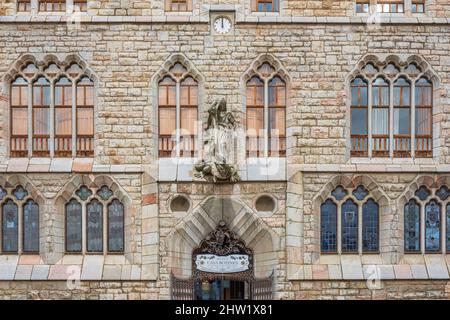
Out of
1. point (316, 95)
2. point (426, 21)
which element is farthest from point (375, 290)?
point (426, 21)

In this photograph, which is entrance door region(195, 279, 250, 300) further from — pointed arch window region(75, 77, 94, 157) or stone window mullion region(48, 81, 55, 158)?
stone window mullion region(48, 81, 55, 158)

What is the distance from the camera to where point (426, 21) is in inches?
751

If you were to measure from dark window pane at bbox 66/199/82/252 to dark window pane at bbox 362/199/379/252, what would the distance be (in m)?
6.22

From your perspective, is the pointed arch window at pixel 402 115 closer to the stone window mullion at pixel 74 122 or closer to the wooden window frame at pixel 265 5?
the wooden window frame at pixel 265 5

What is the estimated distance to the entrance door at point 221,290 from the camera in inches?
754

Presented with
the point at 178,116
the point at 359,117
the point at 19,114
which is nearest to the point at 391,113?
the point at 359,117

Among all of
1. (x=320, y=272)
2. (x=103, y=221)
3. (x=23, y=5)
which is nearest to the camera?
(x=320, y=272)

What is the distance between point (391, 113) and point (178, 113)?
469cm

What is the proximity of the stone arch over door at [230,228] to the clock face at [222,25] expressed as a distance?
367cm

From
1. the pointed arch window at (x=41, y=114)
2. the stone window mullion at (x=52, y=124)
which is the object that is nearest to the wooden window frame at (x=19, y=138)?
the pointed arch window at (x=41, y=114)

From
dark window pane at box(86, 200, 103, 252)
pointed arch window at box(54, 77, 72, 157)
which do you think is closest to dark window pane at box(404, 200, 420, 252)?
dark window pane at box(86, 200, 103, 252)

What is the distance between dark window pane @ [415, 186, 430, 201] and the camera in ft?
62.3

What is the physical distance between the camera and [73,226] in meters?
19.0

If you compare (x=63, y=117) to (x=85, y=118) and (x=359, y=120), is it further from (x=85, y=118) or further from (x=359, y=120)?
(x=359, y=120)
